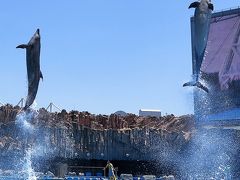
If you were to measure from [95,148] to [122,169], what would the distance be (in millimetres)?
3414

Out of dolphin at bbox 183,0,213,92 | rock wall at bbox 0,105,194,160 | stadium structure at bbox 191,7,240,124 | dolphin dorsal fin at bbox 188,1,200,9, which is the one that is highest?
stadium structure at bbox 191,7,240,124

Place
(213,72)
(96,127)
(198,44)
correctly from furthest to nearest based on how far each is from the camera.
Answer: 1. (213,72)
2. (96,127)
3. (198,44)

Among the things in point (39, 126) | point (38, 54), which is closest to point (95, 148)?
point (39, 126)

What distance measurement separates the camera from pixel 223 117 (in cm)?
3516

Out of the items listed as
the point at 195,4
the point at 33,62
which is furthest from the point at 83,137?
the point at 195,4

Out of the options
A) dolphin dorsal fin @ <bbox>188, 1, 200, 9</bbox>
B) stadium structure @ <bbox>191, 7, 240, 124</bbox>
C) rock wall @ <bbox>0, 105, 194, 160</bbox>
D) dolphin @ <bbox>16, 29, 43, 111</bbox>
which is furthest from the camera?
stadium structure @ <bbox>191, 7, 240, 124</bbox>

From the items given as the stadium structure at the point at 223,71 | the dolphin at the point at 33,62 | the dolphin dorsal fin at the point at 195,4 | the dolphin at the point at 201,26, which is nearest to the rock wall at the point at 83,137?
the stadium structure at the point at 223,71

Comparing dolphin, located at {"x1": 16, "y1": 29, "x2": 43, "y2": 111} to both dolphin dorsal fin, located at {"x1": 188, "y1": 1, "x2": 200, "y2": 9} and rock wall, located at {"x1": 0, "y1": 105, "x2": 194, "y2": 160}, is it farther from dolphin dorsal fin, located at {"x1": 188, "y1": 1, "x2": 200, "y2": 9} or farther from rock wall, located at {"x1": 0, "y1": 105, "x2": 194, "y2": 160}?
rock wall, located at {"x1": 0, "y1": 105, "x2": 194, "y2": 160}

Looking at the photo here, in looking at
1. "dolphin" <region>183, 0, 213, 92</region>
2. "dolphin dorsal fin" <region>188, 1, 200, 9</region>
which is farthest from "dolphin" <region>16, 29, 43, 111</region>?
Result: "dolphin dorsal fin" <region>188, 1, 200, 9</region>

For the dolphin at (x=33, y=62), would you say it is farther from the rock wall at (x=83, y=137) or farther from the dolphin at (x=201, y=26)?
the rock wall at (x=83, y=137)

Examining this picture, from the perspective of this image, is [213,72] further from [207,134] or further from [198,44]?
[198,44]

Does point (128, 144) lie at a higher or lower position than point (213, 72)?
lower

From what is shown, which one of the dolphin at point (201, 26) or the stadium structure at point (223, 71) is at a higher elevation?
the stadium structure at point (223, 71)

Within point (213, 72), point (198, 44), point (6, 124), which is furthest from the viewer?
point (213, 72)
